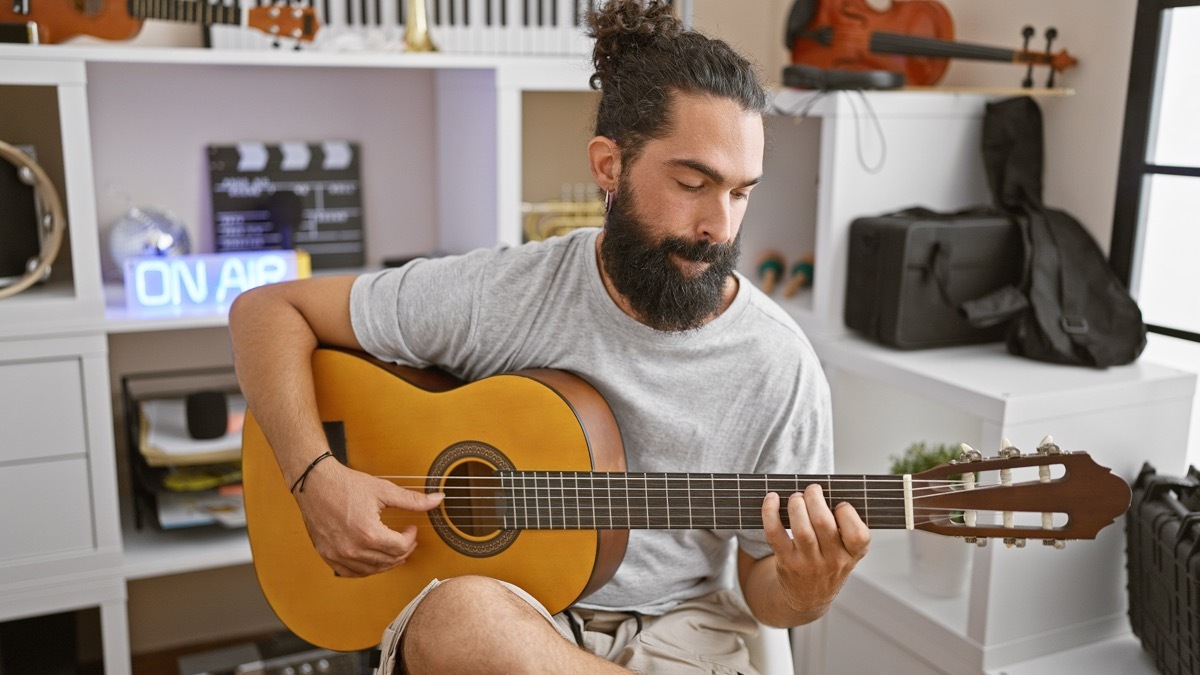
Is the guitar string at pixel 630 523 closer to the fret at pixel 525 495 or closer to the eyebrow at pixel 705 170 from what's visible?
the fret at pixel 525 495

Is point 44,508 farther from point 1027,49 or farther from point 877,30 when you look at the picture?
point 1027,49

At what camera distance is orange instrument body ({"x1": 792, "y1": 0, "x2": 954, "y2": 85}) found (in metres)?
2.32

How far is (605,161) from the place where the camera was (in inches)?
62.1

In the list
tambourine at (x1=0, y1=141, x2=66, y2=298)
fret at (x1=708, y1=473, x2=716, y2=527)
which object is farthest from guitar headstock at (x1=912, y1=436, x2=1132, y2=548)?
tambourine at (x1=0, y1=141, x2=66, y2=298)

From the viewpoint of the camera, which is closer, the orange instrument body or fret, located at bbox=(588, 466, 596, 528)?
fret, located at bbox=(588, 466, 596, 528)

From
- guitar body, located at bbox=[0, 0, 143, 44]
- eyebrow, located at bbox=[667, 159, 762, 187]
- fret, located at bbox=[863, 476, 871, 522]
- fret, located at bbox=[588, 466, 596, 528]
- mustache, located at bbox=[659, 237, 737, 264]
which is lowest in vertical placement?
fret, located at bbox=[588, 466, 596, 528]

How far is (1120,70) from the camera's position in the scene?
84.2 inches

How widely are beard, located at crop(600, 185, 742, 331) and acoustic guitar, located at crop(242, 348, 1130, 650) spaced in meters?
0.15

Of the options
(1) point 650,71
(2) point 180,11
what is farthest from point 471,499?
(2) point 180,11

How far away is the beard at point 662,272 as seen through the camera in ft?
4.89

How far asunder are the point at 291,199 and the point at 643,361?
47.6 inches

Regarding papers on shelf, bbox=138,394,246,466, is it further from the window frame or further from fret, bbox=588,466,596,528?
the window frame

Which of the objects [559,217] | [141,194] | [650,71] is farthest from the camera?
[559,217]

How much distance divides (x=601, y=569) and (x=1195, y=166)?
141cm
